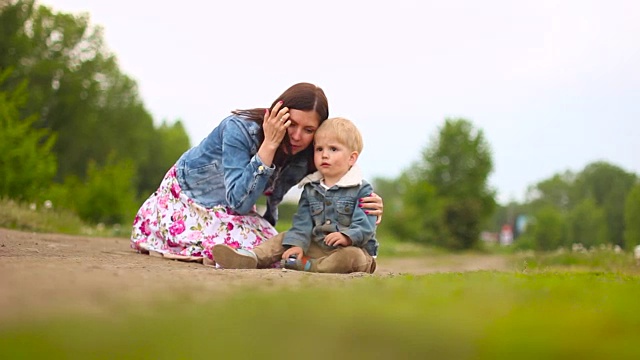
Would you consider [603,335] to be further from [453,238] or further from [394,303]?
[453,238]

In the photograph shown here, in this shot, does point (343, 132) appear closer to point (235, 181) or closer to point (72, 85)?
point (235, 181)

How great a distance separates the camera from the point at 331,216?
16.6 feet

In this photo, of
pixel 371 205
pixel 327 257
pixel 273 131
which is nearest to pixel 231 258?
pixel 327 257

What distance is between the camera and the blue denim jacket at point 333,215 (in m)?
4.96

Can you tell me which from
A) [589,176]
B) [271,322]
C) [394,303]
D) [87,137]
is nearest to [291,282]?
[394,303]

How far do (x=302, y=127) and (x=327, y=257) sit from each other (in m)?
1.05

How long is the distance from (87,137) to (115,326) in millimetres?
36595

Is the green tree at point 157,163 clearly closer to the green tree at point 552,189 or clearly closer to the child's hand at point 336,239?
the green tree at point 552,189

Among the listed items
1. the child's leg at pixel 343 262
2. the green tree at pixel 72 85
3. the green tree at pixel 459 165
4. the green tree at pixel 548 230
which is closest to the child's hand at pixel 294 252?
the child's leg at pixel 343 262

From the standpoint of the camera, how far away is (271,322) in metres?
1.97

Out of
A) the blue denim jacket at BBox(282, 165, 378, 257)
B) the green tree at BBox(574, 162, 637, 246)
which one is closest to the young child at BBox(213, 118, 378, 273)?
the blue denim jacket at BBox(282, 165, 378, 257)

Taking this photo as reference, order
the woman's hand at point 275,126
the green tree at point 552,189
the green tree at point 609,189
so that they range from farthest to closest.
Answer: the green tree at point 552,189, the green tree at point 609,189, the woman's hand at point 275,126

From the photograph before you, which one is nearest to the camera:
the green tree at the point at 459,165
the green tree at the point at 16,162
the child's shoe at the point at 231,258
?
the child's shoe at the point at 231,258

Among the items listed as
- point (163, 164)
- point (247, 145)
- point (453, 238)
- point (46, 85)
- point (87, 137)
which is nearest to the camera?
point (247, 145)
